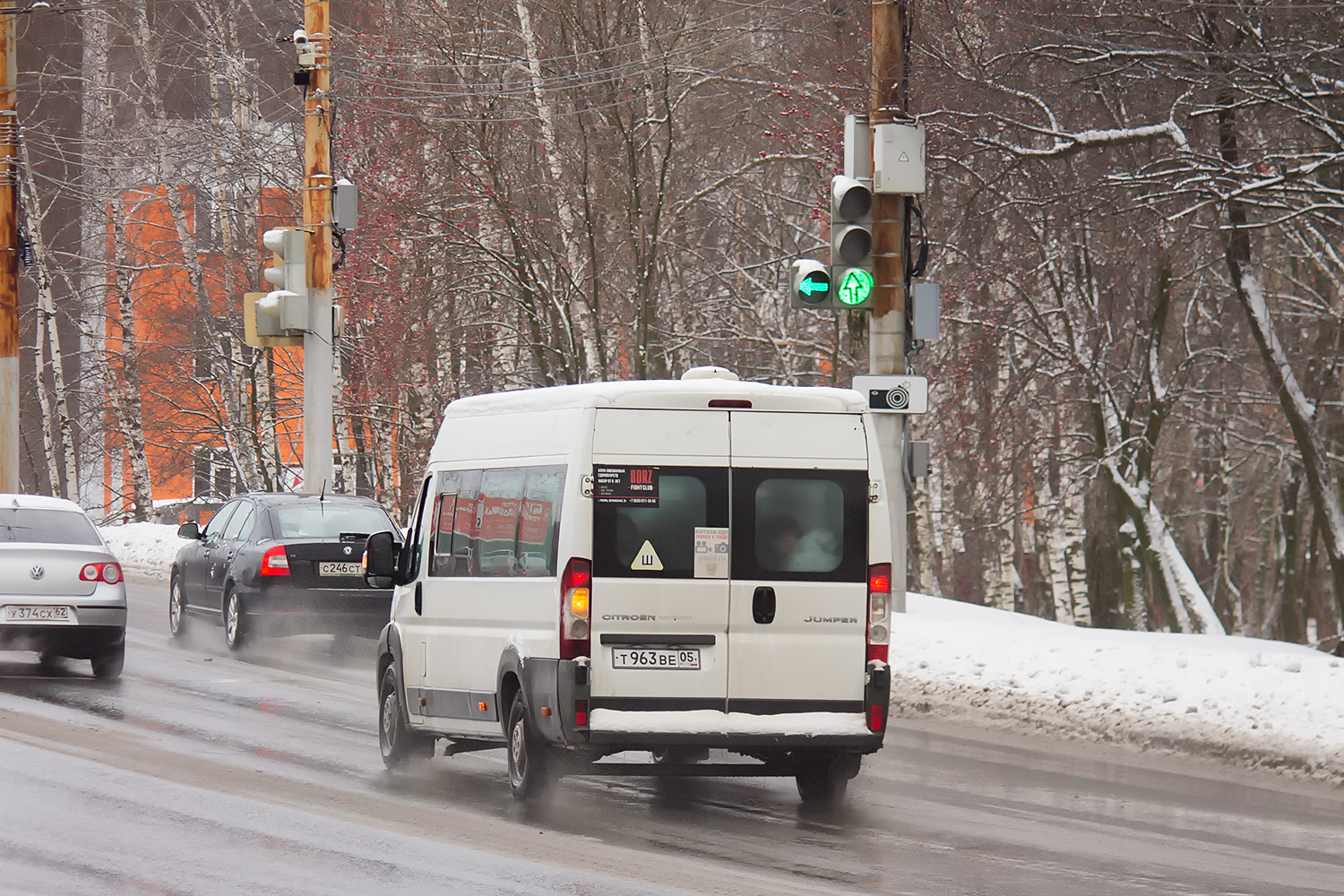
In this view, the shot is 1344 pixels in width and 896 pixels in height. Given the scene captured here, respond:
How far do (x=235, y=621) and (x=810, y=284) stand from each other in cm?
660

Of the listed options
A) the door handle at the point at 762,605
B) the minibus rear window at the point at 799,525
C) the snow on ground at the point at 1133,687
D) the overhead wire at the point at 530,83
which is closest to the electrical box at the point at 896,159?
the snow on ground at the point at 1133,687

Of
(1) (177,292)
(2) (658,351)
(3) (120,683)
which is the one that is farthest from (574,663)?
(1) (177,292)

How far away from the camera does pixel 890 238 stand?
17688 millimetres

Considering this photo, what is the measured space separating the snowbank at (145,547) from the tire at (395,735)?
1909 centimetres

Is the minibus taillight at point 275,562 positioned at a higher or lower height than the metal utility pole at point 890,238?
lower

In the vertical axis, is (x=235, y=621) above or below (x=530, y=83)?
below

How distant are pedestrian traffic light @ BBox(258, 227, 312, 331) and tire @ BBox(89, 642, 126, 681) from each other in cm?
732

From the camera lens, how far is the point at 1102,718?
13.6 meters

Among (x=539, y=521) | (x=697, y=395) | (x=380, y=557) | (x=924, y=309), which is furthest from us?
(x=924, y=309)

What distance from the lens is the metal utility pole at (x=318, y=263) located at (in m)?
23.2

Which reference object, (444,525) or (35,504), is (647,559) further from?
(35,504)

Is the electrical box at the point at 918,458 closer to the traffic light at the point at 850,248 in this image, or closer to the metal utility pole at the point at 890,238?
the metal utility pole at the point at 890,238

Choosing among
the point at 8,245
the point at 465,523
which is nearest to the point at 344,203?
the point at 8,245

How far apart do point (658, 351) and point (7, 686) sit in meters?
17.2
